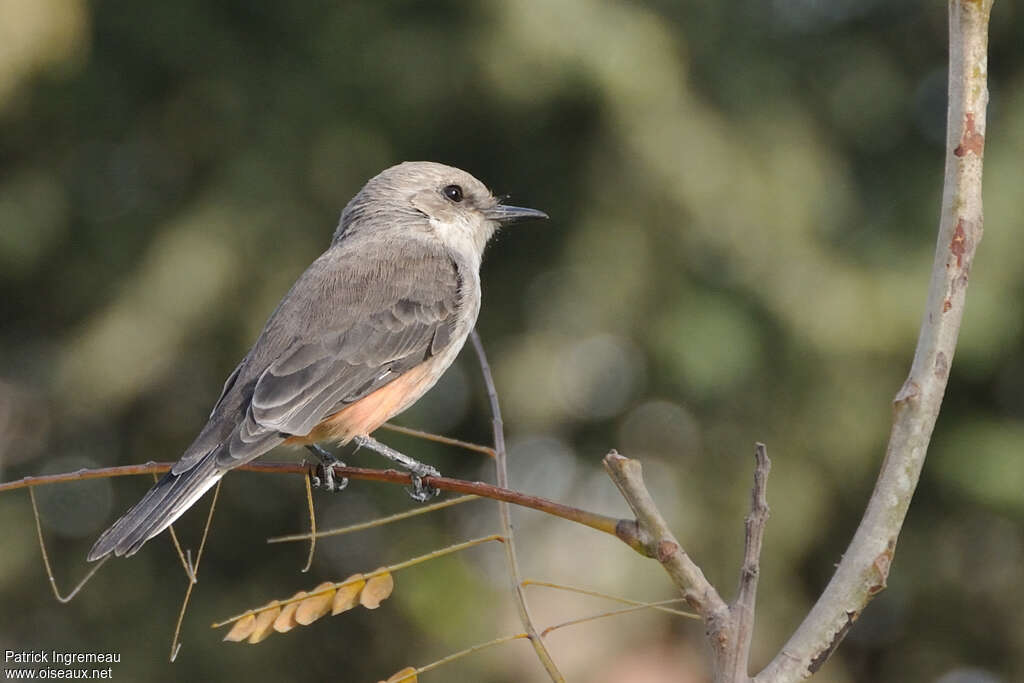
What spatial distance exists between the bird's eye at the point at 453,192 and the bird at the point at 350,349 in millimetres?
166

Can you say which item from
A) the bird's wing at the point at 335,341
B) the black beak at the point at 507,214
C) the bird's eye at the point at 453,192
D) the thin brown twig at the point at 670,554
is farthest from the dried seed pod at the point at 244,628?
the bird's eye at the point at 453,192

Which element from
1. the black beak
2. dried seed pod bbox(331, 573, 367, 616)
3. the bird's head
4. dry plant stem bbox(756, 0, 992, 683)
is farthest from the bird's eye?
dry plant stem bbox(756, 0, 992, 683)

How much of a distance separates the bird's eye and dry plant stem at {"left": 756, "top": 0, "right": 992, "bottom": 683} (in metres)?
3.88

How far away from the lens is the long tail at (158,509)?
10.5 feet

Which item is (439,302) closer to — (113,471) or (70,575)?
(113,471)

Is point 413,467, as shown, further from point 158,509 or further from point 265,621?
point 265,621

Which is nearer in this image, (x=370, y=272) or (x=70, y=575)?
(x=370, y=272)

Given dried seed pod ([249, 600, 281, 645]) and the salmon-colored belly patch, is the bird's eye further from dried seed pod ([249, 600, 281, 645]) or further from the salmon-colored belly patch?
dried seed pod ([249, 600, 281, 645])

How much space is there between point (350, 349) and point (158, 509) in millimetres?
1177

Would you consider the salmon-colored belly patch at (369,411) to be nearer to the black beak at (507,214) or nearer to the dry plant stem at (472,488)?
the black beak at (507,214)

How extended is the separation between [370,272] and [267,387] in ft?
2.77

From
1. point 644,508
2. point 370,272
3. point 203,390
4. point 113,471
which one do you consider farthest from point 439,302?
point 203,390

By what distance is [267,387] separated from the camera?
13.7 feet

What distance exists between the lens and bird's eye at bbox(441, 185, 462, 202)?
5777mm
